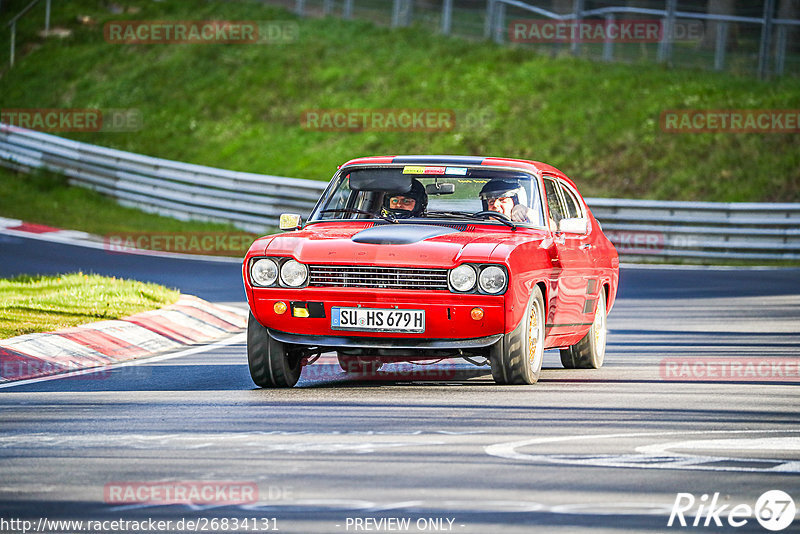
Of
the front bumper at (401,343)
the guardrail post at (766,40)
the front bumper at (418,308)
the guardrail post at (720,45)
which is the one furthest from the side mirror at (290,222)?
the guardrail post at (720,45)

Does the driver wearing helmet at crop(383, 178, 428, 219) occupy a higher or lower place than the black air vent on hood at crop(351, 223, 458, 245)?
higher

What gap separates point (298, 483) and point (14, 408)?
298 centimetres

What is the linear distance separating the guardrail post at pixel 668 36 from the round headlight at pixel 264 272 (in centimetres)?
2260

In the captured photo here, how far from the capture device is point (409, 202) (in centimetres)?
1011

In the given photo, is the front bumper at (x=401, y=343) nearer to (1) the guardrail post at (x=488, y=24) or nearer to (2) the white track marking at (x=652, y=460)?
(2) the white track marking at (x=652, y=460)

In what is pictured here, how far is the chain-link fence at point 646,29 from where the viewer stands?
2948 cm

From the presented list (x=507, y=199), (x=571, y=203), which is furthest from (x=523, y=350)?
(x=571, y=203)

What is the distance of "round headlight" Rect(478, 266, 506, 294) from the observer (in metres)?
8.74

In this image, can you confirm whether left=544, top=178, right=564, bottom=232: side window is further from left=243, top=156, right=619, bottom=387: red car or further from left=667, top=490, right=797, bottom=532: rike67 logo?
left=667, top=490, right=797, bottom=532: rike67 logo

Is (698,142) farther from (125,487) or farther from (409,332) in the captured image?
(125,487)

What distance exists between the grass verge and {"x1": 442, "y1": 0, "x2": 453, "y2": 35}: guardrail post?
23.6m

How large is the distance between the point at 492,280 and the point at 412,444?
79.8 inches

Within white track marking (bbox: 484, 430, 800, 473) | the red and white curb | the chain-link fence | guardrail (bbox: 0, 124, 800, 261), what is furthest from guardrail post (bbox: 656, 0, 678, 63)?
white track marking (bbox: 484, 430, 800, 473)

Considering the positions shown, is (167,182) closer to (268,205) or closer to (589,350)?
(268,205)
